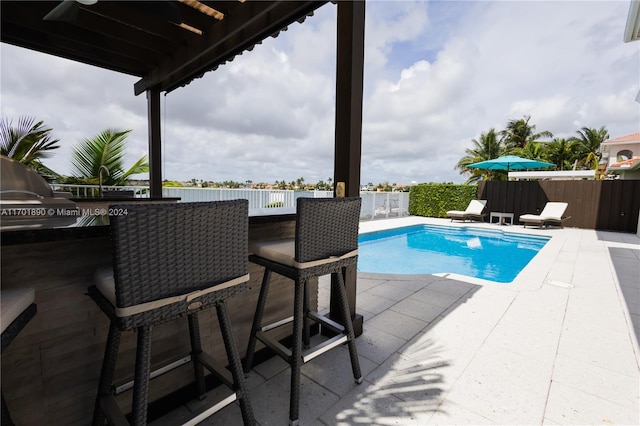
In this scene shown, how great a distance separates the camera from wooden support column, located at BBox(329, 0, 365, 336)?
210cm

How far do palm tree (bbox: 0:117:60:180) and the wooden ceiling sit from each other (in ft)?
9.84

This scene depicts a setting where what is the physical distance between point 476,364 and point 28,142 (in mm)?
8058

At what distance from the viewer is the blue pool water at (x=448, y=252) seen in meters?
6.09

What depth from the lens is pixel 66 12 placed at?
1.98m

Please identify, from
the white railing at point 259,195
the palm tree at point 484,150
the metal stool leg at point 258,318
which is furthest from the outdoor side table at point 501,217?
the palm tree at point 484,150

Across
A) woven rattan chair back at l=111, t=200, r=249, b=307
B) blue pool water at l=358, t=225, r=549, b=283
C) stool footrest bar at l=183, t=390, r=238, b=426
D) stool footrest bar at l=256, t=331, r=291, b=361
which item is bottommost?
blue pool water at l=358, t=225, r=549, b=283

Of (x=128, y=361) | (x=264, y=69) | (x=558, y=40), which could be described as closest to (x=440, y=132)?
(x=558, y=40)

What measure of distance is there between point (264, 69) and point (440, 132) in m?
25.7

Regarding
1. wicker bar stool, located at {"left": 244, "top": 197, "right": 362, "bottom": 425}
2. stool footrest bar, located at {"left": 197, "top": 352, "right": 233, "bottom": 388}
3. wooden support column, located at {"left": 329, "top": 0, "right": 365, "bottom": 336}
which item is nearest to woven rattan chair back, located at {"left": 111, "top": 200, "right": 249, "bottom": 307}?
wicker bar stool, located at {"left": 244, "top": 197, "right": 362, "bottom": 425}

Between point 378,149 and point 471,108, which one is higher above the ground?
point 471,108

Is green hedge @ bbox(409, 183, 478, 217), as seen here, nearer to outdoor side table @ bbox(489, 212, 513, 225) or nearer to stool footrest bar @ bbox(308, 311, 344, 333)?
outdoor side table @ bbox(489, 212, 513, 225)

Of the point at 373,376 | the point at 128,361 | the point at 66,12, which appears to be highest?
the point at 66,12

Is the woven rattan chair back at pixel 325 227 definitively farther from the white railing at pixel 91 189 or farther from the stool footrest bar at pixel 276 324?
the white railing at pixel 91 189

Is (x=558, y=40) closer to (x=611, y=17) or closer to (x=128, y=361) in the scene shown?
(x=611, y=17)
